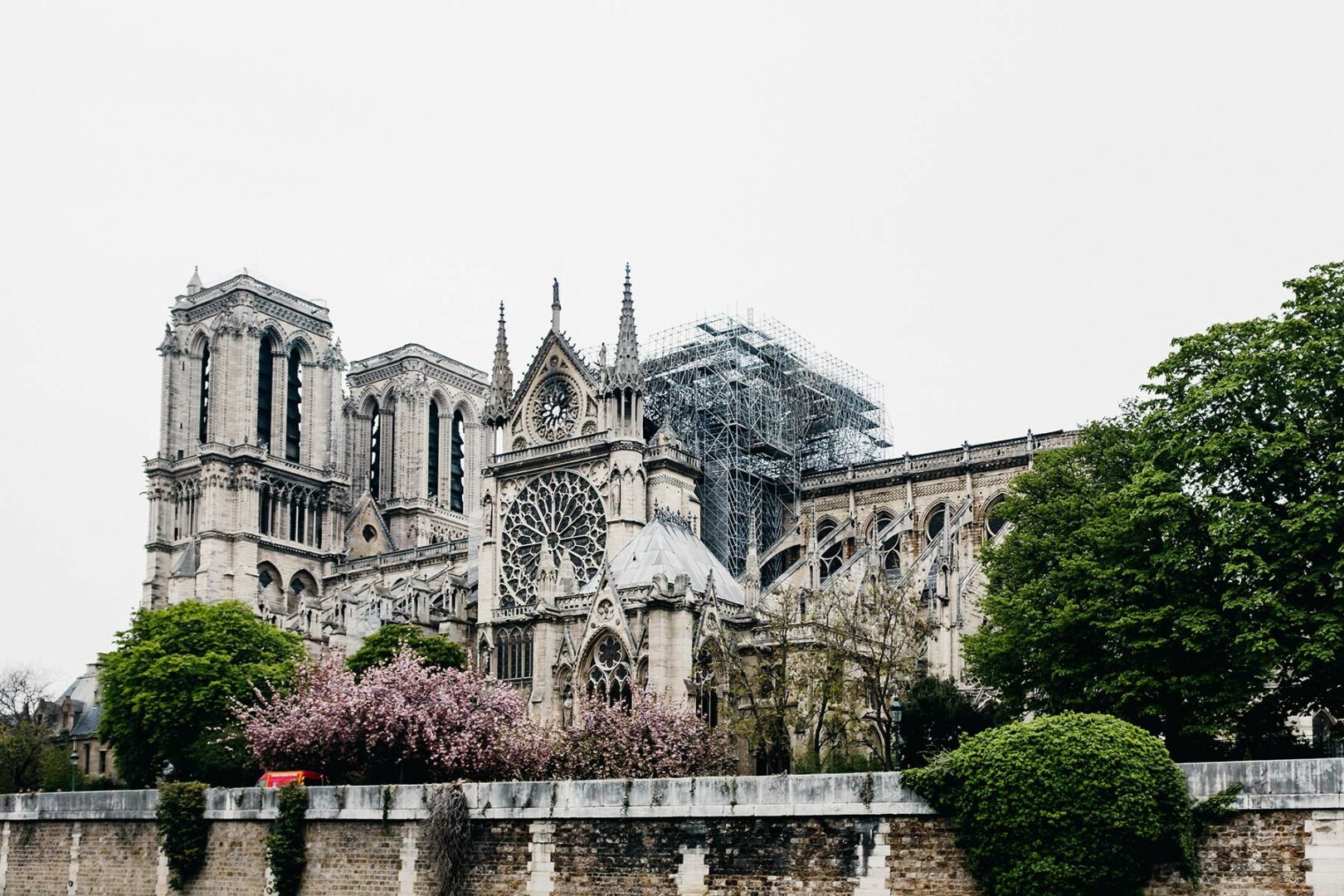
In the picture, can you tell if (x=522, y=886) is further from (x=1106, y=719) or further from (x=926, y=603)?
(x=926, y=603)

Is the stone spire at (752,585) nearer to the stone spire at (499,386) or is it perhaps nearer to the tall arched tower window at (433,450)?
the stone spire at (499,386)

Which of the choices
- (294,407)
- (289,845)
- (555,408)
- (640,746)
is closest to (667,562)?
(640,746)

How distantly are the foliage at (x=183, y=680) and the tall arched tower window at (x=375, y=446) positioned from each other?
38.8m

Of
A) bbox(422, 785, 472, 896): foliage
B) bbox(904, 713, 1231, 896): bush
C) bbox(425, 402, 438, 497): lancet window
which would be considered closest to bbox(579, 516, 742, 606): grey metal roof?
bbox(422, 785, 472, 896): foliage

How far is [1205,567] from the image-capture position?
29172mm

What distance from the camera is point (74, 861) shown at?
122 ft

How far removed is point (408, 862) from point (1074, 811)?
13.1m

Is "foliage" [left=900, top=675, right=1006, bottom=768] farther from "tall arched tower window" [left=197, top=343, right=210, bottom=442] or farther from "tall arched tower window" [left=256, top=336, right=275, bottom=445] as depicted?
"tall arched tower window" [left=197, top=343, right=210, bottom=442]

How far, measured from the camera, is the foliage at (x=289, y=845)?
31.3 m

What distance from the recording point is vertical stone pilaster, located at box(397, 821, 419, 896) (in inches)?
1155

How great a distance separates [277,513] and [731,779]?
60710 mm

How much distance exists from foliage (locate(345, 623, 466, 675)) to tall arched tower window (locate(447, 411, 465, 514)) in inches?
1617

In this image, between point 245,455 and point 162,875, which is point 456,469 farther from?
point 162,875

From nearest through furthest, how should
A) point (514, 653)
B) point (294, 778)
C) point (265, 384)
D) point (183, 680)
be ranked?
point (294, 778)
point (514, 653)
point (183, 680)
point (265, 384)
